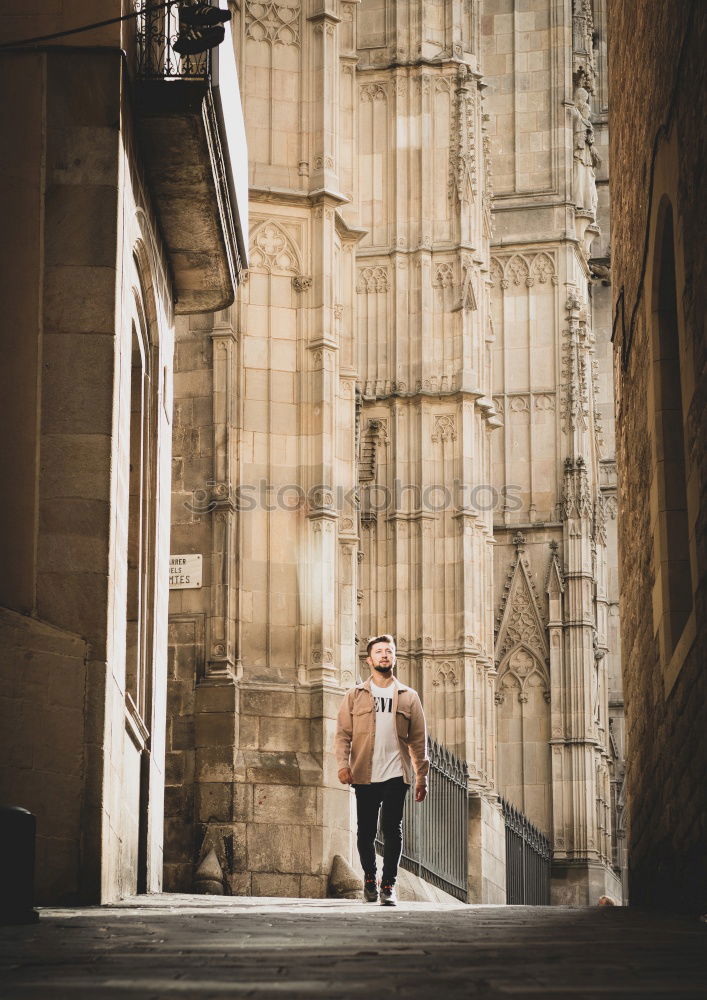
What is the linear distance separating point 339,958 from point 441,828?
23345 millimetres

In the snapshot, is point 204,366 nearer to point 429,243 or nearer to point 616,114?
point 616,114

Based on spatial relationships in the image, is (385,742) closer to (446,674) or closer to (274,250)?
(274,250)

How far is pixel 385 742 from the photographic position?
510 inches

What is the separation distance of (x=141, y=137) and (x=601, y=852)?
32.4m

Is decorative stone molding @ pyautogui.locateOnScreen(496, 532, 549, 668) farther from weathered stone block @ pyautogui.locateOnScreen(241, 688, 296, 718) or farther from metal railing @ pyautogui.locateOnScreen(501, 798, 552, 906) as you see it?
weathered stone block @ pyautogui.locateOnScreen(241, 688, 296, 718)

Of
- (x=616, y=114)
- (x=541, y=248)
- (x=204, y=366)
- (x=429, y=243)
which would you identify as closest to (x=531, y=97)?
(x=541, y=248)

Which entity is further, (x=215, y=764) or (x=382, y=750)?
(x=215, y=764)

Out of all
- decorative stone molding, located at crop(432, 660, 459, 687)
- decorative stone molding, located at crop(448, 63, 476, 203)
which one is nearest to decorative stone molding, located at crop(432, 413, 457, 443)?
decorative stone molding, located at crop(448, 63, 476, 203)

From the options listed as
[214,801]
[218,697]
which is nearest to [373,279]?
[218,697]

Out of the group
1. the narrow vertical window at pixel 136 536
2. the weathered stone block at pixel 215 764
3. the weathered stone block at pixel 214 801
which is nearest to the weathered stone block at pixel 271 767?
the weathered stone block at pixel 215 764

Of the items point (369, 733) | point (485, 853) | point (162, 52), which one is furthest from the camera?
point (485, 853)

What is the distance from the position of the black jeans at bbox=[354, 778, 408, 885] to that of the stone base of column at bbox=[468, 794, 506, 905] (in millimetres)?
19045

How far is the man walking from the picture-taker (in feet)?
42.3

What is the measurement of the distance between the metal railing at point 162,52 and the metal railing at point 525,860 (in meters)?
23.6
